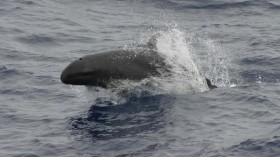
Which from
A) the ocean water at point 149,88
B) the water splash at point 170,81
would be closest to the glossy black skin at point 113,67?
the water splash at point 170,81

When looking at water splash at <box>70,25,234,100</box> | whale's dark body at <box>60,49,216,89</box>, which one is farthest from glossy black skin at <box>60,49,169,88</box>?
water splash at <box>70,25,234,100</box>

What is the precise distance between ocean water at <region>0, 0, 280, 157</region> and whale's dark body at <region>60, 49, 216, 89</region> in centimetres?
30

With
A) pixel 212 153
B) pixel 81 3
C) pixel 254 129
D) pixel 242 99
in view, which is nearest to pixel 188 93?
pixel 242 99

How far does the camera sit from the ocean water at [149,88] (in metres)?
16.1

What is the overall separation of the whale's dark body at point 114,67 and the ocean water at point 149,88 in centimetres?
30

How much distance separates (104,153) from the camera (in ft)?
51.1

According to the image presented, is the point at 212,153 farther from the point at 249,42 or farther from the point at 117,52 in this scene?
the point at 249,42


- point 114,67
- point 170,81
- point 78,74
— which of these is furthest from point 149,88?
point 78,74

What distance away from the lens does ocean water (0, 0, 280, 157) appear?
16.1 metres

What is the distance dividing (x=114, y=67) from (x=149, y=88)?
1265 millimetres

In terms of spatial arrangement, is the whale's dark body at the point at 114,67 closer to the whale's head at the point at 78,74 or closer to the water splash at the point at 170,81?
the whale's head at the point at 78,74

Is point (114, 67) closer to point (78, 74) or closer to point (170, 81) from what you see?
point (78, 74)

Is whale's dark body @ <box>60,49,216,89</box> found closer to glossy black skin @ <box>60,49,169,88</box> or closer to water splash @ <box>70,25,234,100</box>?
glossy black skin @ <box>60,49,169,88</box>

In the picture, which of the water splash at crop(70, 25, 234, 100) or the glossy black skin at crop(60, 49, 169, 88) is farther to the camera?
the water splash at crop(70, 25, 234, 100)
